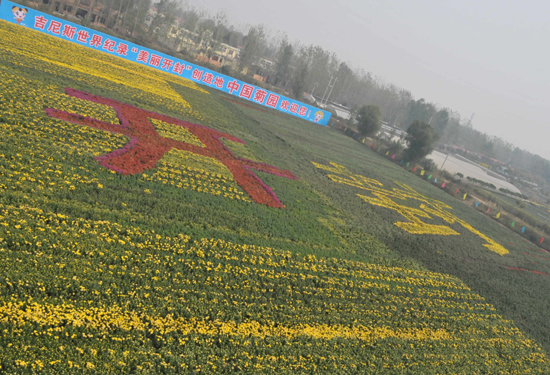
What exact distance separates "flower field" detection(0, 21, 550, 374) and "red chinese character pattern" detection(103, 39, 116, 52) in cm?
1053

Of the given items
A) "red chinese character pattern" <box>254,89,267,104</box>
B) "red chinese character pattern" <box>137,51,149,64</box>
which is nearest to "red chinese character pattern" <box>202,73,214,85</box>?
"red chinese character pattern" <box>254,89,267,104</box>

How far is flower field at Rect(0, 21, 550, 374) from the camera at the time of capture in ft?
21.4

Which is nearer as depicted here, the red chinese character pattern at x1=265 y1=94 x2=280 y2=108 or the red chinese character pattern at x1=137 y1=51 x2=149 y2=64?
the red chinese character pattern at x1=137 y1=51 x2=149 y2=64

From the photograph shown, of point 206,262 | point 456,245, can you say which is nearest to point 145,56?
point 456,245

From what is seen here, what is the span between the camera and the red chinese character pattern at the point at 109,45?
32.9 meters

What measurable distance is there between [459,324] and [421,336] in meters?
2.49

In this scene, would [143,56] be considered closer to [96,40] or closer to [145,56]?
[145,56]

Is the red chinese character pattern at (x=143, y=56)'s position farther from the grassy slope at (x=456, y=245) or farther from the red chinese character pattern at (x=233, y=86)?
the grassy slope at (x=456, y=245)

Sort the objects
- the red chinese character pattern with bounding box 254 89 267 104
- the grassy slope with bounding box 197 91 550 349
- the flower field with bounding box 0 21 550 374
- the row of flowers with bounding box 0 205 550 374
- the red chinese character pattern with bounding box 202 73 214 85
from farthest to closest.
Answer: the red chinese character pattern with bounding box 254 89 267 104
the red chinese character pattern with bounding box 202 73 214 85
the grassy slope with bounding box 197 91 550 349
the flower field with bounding box 0 21 550 374
the row of flowers with bounding box 0 205 550 374

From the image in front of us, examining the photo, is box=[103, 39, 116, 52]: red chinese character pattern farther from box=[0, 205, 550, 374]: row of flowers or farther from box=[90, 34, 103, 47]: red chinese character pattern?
box=[0, 205, 550, 374]: row of flowers

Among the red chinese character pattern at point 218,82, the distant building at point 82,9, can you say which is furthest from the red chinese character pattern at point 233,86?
the distant building at point 82,9

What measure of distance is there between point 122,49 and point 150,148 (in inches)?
904

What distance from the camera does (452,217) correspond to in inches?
1057

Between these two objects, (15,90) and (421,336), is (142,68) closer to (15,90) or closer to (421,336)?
(15,90)
